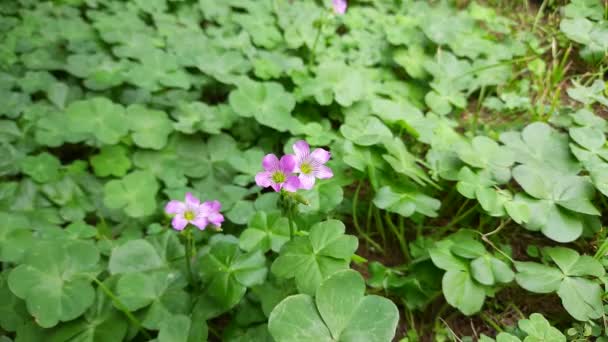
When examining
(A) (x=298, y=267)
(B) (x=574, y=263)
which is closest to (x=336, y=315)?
(A) (x=298, y=267)

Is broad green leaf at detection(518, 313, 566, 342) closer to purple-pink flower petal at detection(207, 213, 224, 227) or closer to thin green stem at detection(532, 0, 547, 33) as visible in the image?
purple-pink flower petal at detection(207, 213, 224, 227)

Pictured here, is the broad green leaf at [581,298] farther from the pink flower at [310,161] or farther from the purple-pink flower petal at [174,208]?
the purple-pink flower petal at [174,208]

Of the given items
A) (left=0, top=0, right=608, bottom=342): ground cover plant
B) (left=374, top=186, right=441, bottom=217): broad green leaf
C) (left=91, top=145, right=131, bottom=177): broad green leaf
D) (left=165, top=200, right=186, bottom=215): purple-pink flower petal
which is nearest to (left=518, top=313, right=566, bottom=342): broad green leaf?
(left=0, top=0, right=608, bottom=342): ground cover plant

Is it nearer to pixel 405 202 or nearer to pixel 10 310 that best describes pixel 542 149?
pixel 405 202

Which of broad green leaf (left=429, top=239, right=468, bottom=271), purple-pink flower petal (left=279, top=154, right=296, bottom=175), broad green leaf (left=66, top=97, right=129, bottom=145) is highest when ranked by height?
purple-pink flower petal (left=279, top=154, right=296, bottom=175)

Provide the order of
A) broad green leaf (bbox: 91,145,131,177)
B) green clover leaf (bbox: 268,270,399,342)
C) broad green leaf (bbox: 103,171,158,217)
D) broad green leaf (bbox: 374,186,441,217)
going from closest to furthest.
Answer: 1. green clover leaf (bbox: 268,270,399,342)
2. broad green leaf (bbox: 374,186,441,217)
3. broad green leaf (bbox: 103,171,158,217)
4. broad green leaf (bbox: 91,145,131,177)

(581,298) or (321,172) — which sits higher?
(321,172)

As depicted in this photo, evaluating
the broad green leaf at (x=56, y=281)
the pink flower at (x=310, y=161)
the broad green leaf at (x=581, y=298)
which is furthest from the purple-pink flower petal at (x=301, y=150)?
the broad green leaf at (x=581, y=298)
